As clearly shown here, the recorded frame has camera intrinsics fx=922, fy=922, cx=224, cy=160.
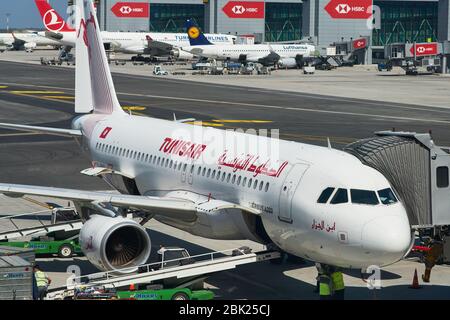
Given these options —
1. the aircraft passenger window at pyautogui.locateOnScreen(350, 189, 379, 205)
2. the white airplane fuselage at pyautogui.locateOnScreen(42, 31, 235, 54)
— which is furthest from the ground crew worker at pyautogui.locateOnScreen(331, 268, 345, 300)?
the white airplane fuselage at pyautogui.locateOnScreen(42, 31, 235, 54)

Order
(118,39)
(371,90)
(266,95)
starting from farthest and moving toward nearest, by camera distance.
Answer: (118,39) → (371,90) → (266,95)

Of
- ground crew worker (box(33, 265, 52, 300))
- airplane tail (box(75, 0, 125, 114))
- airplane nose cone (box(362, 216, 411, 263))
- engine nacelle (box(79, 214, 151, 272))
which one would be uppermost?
airplane tail (box(75, 0, 125, 114))

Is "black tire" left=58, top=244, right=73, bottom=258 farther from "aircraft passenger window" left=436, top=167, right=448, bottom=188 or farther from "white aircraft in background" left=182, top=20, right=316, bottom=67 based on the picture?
"white aircraft in background" left=182, top=20, right=316, bottom=67

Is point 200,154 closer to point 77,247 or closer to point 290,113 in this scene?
point 77,247

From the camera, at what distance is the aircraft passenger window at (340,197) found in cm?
2589

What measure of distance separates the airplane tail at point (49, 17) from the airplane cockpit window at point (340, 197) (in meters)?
156

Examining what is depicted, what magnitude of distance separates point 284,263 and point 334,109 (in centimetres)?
6394

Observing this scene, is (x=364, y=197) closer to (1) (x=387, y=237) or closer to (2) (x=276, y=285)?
(1) (x=387, y=237)

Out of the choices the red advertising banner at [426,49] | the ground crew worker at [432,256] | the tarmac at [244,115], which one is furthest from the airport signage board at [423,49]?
the ground crew worker at [432,256]

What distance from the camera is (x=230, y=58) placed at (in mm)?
164625

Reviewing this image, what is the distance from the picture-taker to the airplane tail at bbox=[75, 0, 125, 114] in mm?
42844

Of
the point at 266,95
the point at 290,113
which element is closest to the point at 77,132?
the point at 290,113

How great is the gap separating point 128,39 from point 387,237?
543 ft

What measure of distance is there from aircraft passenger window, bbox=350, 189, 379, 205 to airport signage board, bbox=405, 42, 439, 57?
141 metres
